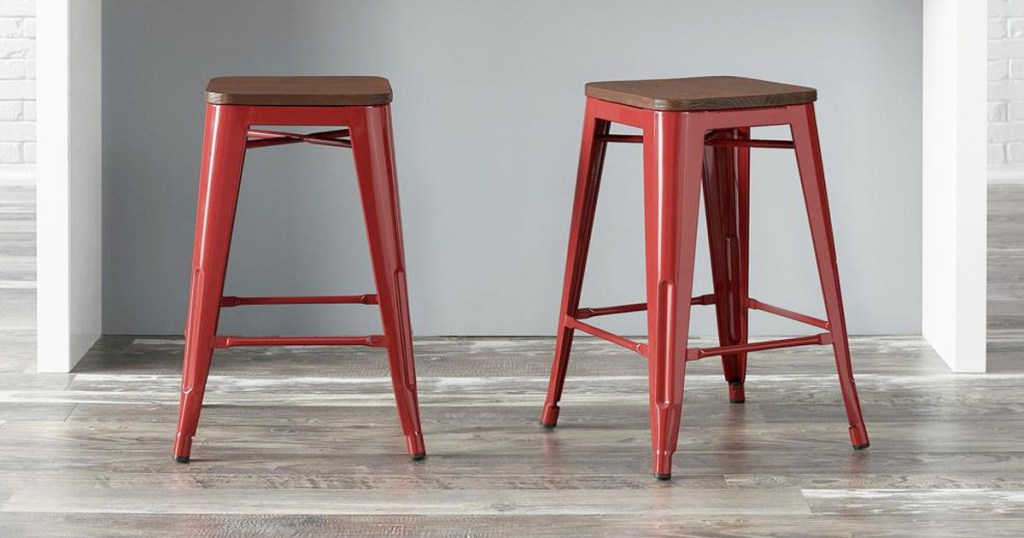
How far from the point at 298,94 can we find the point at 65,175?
0.72 meters

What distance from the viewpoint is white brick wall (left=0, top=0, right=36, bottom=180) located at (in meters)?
4.66

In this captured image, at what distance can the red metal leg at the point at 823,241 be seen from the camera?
5.84ft

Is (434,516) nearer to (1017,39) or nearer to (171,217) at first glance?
(171,217)

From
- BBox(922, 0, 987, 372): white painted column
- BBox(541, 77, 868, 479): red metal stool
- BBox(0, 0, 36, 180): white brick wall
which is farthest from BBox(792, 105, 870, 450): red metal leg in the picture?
BBox(0, 0, 36, 180): white brick wall

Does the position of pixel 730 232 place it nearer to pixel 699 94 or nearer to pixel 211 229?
pixel 699 94

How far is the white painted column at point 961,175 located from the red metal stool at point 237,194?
1033 millimetres

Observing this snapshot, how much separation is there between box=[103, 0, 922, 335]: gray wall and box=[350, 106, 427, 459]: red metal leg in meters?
0.75

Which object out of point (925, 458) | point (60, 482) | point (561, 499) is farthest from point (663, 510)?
point (60, 482)

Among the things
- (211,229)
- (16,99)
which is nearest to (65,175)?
(211,229)

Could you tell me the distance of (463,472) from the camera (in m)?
1.78

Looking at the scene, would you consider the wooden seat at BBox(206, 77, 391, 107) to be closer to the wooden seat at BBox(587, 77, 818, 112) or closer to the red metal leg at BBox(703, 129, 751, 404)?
the wooden seat at BBox(587, 77, 818, 112)

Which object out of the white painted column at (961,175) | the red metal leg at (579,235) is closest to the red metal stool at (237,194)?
the red metal leg at (579,235)

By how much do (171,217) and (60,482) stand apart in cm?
91

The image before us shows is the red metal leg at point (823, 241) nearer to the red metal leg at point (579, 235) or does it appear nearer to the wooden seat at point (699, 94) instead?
the wooden seat at point (699, 94)
